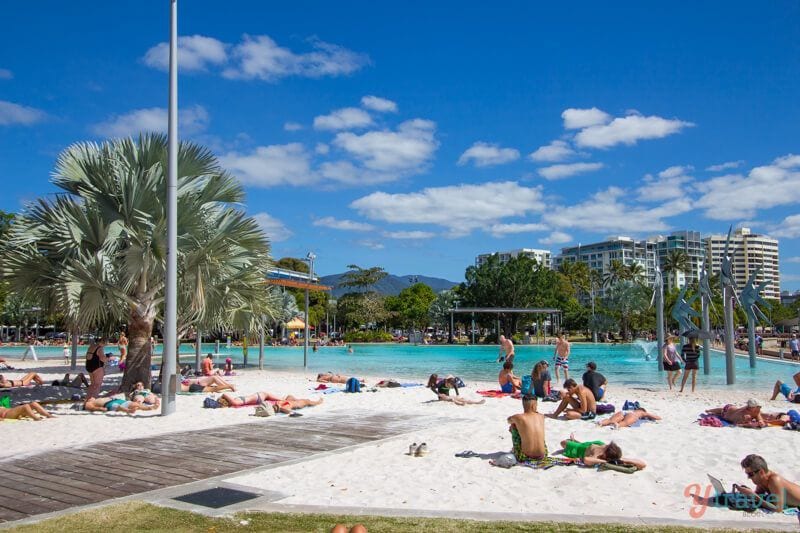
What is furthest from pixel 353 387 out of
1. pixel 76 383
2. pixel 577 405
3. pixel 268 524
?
pixel 268 524

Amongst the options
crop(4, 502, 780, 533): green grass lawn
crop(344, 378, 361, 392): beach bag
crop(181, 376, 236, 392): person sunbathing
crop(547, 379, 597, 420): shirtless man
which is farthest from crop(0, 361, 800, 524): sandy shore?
crop(181, 376, 236, 392): person sunbathing

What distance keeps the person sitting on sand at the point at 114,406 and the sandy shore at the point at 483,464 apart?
0.23 metres

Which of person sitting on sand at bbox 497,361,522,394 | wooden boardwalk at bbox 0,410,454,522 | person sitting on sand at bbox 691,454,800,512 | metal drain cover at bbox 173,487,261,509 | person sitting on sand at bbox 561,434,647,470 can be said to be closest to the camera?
person sitting on sand at bbox 691,454,800,512

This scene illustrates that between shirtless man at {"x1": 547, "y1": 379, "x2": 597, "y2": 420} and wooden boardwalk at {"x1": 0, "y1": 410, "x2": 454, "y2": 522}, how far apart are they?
226 centimetres

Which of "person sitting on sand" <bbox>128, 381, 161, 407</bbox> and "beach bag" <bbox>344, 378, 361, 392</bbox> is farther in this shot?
"beach bag" <bbox>344, 378, 361, 392</bbox>

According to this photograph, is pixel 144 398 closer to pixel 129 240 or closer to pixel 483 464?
pixel 129 240

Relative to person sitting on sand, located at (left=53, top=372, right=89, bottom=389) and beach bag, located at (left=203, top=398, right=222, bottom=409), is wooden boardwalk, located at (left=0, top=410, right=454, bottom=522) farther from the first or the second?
person sitting on sand, located at (left=53, top=372, right=89, bottom=389)

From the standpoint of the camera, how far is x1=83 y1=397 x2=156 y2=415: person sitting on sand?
41.9 feet

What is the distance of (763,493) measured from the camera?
5906mm

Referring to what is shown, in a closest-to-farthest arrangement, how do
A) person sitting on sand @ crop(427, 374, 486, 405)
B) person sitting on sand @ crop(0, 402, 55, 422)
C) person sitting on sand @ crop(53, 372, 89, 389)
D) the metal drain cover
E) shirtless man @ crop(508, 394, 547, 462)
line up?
the metal drain cover → shirtless man @ crop(508, 394, 547, 462) → person sitting on sand @ crop(0, 402, 55, 422) → person sitting on sand @ crop(427, 374, 486, 405) → person sitting on sand @ crop(53, 372, 89, 389)

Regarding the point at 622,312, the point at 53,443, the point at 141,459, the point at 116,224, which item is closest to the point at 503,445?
the point at 141,459

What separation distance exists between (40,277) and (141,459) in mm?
8333

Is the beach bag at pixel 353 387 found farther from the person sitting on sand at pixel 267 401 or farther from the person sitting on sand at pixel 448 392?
the person sitting on sand at pixel 267 401

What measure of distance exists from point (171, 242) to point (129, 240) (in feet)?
9.08
